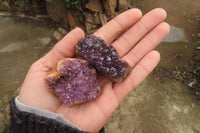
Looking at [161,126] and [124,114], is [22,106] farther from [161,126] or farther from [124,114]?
[161,126]

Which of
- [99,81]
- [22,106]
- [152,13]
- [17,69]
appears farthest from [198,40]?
[17,69]

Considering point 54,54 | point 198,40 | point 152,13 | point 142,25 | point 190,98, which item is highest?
point 152,13

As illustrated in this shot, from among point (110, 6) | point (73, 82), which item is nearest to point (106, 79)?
point (73, 82)

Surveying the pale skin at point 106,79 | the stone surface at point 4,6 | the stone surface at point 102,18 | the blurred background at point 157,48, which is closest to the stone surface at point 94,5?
the blurred background at point 157,48

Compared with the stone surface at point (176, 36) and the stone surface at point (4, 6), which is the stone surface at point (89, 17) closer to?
the stone surface at point (176, 36)

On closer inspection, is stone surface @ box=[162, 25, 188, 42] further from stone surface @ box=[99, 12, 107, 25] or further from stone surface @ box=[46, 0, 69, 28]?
stone surface @ box=[46, 0, 69, 28]

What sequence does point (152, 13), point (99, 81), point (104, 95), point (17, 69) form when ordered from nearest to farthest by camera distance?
point (104, 95)
point (99, 81)
point (152, 13)
point (17, 69)
